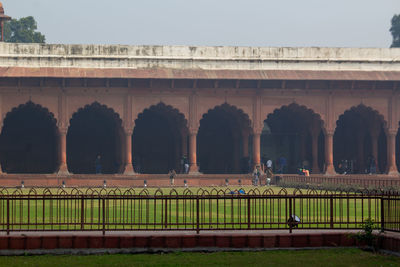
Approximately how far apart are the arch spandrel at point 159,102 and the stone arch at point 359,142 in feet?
25.8

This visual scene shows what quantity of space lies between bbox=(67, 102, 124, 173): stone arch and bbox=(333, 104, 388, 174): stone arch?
10.3 metres

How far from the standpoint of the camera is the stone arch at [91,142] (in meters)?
A: 37.6

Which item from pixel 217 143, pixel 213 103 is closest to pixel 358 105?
pixel 213 103

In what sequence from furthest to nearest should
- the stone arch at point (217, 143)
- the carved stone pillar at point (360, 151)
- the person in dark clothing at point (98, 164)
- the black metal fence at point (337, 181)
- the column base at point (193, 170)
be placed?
the carved stone pillar at point (360, 151), the stone arch at point (217, 143), the person in dark clothing at point (98, 164), the column base at point (193, 170), the black metal fence at point (337, 181)

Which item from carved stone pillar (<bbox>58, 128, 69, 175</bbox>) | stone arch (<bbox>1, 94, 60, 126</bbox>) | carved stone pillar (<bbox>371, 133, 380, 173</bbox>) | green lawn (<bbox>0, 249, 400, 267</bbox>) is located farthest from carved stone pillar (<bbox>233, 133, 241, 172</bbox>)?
green lawn (<bbox>0, 249, 400, 267</bbox>)

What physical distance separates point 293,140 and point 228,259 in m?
29.2

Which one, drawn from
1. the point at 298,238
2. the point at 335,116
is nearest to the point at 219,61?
the point at 335,116

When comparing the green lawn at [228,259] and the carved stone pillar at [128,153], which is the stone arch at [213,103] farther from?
the green lawn at [228,259]

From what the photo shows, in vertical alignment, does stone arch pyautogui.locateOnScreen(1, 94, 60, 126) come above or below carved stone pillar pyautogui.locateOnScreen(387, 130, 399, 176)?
above

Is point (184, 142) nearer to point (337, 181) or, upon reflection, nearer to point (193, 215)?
point (337, 181)

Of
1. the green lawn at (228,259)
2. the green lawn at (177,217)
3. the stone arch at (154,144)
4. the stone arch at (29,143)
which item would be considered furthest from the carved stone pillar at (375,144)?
the green lawn at (228,259)

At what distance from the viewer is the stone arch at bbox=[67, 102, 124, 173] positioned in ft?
123

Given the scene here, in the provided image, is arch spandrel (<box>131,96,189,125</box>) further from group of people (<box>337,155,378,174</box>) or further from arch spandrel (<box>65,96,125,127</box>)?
group of people (<box>337,155,378,174</box>)

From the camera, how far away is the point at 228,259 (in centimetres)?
1101
